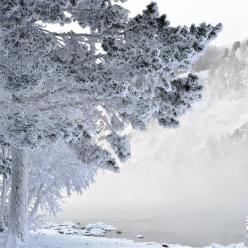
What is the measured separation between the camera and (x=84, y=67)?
16031 millimetres

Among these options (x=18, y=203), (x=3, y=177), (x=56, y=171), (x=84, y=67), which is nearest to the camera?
(x=84, y=67)

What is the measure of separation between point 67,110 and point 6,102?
2.01 m

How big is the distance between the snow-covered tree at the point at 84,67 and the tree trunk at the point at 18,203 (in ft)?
8.28

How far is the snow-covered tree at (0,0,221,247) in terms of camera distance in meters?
15.1

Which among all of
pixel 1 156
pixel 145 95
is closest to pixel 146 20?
pixel 145 95

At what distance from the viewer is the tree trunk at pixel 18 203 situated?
714 inches

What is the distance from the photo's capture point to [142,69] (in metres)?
15.1

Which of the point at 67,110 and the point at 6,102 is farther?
the point at 67,110

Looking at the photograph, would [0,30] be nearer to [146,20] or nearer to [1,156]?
[146,20]

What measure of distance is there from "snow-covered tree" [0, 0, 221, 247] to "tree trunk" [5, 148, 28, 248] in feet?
8.28

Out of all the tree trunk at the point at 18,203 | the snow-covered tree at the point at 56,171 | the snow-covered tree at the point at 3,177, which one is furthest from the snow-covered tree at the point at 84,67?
the snow-covered tree at the point at 56,171

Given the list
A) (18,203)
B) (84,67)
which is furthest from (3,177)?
(84,67)

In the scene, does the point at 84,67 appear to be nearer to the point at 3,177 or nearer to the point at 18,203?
the point at 18,203

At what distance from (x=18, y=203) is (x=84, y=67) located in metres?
5.23
